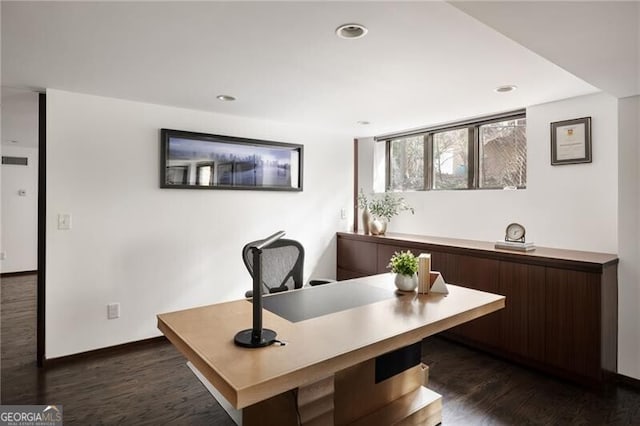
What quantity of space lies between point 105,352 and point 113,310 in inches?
14.6

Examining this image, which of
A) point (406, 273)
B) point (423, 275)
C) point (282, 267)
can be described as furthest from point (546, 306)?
point (282, 267)

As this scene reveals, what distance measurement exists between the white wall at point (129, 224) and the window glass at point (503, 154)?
2278 millimetres

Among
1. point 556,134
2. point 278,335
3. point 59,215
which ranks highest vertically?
point 556,134

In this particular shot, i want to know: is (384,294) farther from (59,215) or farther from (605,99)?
(59,215)

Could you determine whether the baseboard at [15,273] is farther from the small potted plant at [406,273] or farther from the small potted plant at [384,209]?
the small potted plant at [406,273]

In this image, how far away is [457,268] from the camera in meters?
3.48

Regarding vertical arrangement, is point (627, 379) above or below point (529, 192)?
below

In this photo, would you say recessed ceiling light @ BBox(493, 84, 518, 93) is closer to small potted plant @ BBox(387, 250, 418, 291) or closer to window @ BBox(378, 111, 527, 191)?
window @ BBox(378, 111, 527, 191)

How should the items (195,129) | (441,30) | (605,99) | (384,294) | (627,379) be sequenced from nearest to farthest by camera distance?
(441,30) → (384,294) → (627,379) → (605,99) → (195,129)

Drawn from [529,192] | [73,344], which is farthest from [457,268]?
[73,344]

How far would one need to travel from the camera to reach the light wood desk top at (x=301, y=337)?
4.22ft

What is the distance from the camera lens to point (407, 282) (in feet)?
7.85

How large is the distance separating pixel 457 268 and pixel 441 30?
7.32 ft

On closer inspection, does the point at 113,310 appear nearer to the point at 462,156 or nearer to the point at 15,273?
the point at 462,156
